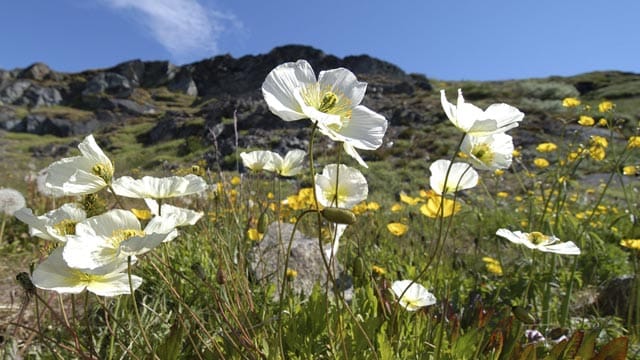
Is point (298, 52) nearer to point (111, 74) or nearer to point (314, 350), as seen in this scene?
point (111, 74)

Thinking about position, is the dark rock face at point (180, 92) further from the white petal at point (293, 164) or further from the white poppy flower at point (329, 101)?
the white poppy flower at point (329, 101)

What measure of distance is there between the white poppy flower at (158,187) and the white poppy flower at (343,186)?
34 cm

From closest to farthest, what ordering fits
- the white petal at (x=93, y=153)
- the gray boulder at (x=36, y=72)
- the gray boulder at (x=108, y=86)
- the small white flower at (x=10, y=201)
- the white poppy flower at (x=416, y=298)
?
the white petal at (x=93, y=153) → the white poppy flower at (x=416, y=298) → the small white flower at (x=10, y=201) → the gray boulder at (x=108, y=86) → the gray boulder at (x=36, y=72)

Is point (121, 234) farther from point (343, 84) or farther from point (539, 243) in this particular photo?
point (539, 243)

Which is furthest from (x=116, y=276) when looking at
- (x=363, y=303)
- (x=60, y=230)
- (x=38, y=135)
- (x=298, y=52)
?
(x=298, y=52)

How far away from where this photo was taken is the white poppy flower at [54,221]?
87cm

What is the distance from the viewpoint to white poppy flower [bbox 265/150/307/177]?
147 cm

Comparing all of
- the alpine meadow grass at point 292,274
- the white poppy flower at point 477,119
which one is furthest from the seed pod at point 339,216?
the white poppy flower at point 477,119

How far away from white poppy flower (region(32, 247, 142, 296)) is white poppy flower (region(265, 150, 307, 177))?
2.05 ft

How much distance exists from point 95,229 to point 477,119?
82 cm

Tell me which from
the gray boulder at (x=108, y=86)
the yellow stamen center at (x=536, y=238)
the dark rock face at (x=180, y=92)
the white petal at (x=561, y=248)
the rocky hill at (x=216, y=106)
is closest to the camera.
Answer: the white petal at (x=561, y=248)

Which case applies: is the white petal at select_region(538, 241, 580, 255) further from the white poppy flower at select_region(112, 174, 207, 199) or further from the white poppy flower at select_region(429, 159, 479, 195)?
the white poppy flower at select_region(112, 174, 207, 199)

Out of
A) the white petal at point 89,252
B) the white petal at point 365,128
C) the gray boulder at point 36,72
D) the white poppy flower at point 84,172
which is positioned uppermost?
the gray boulder at point 36,72

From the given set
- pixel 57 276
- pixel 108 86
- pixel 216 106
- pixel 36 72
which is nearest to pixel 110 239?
pixel 57 276
